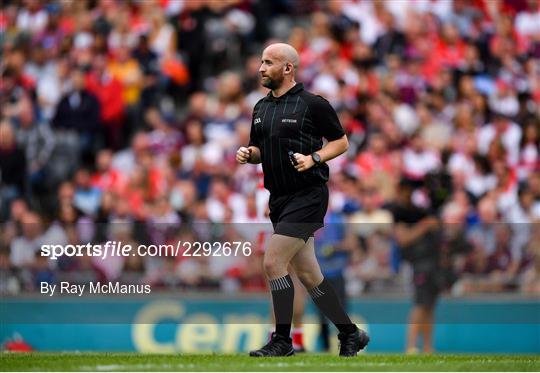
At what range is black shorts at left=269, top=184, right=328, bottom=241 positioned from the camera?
33.8ft

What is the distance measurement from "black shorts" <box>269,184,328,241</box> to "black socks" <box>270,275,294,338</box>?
14.5 inches

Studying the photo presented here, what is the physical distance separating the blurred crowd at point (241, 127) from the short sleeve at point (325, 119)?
4.65 meters

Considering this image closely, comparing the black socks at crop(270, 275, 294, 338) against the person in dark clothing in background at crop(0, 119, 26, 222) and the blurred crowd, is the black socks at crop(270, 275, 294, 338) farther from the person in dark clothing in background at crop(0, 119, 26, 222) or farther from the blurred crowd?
the person in dark clothing in background at crop(0, 119, 26, 222)

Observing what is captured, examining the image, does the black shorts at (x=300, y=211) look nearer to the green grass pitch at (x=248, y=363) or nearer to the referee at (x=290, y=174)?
the referee at (x=290, y=174)

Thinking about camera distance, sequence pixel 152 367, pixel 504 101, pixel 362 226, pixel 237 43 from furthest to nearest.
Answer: pixel 237 43
pixel 504 101
pixel 362 226
pixel 152 367

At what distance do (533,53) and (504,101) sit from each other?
161 cm

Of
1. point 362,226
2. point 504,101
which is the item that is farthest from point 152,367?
point 504,101

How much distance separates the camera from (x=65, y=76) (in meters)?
20.6

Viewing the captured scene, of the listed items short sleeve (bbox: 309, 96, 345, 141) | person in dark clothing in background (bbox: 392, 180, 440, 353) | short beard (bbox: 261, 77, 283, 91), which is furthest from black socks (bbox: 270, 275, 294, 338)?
person in dark clothing in background (bbox: 392, 180, 440, 353)

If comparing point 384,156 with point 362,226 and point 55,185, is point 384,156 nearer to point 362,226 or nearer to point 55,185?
point 362,226

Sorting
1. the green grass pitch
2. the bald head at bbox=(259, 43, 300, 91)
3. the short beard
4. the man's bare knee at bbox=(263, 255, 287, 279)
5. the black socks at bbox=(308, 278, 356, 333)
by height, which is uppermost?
the bald head at bbox=(259, 43, 300, 91)

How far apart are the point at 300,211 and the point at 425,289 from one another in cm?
566

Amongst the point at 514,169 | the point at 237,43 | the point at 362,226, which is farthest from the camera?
the point at 237,43

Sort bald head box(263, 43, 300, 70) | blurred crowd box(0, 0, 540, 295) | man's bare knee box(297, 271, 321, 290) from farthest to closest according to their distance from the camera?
blurred crowd box(0, 0, 540, 295) < man's bare knee box(297, 271, 321, 290) < bald head box(263, 43, 300, 70)
